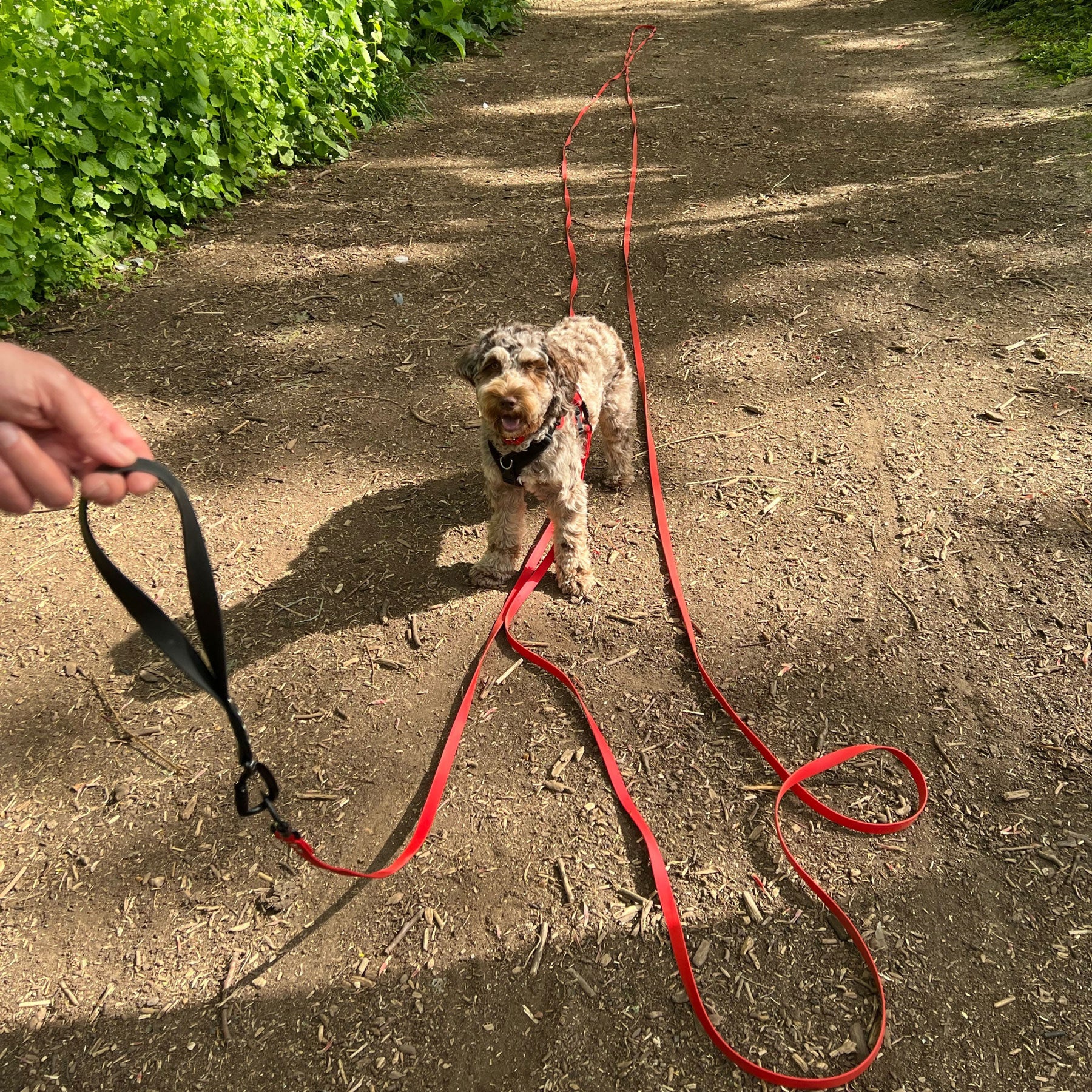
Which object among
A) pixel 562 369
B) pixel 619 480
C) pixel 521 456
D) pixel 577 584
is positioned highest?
pixel 562 369

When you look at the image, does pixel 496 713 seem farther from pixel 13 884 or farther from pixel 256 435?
pixel 256 435

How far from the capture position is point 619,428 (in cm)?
507

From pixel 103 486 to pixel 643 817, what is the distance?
8.85 ft

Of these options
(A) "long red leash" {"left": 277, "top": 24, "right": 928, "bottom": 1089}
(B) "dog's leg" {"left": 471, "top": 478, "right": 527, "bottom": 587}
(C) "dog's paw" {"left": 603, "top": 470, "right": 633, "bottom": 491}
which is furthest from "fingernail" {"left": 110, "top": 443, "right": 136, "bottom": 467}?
(C) "dog's paw" {"left": 603, "top": 470, "right": 633, "bottom": 491}

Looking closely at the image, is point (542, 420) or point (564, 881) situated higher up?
point (542, 420)

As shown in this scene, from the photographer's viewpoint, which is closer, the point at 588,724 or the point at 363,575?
the point at 588,724

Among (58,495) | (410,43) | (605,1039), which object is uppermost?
(410,43)

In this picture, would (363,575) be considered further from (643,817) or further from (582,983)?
(582,983)

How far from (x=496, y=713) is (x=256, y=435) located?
3258 millimetres

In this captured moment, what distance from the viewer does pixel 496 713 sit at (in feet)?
13.1

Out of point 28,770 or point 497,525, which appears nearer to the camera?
point 28,770

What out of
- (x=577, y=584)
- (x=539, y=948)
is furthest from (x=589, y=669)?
(x=539, y=948)

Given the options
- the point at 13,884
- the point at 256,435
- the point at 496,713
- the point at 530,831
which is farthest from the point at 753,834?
the point at 256,435

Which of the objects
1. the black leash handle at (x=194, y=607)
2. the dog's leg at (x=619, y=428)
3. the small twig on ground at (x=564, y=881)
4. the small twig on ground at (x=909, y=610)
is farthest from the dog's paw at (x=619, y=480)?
the black leash handle at (x=194, y=607)
